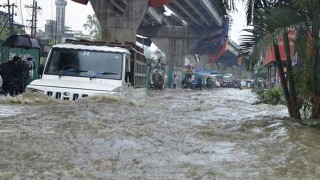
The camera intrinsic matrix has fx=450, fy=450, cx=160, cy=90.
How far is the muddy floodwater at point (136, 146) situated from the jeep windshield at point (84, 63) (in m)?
0.89

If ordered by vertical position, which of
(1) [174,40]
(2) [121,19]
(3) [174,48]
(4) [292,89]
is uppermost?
(1) [174,40]

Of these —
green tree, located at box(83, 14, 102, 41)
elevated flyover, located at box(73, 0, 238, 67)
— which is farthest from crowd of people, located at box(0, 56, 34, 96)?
green tree, located at box(83, 14, 102, 41)

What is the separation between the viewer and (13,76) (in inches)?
493

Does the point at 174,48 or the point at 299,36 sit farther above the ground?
the point at 174,48

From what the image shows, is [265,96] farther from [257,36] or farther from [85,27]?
[85,27]

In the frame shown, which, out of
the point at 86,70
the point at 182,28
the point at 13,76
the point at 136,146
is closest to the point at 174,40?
the point at 182,28

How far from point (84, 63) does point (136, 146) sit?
4374mm

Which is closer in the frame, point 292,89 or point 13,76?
point 292,89

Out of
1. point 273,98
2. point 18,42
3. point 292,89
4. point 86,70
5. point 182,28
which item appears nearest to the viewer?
point 292,89

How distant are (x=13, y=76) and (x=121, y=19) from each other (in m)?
13.5

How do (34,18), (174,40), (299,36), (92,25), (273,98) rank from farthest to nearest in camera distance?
1. (92,25)
2. (174,40)
3. (34,18)
4. (273,98)
5. (299,36)

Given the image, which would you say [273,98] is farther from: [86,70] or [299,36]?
[86,70]

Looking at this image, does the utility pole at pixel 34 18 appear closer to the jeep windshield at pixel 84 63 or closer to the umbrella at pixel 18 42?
the umbrella at pixel 18 42

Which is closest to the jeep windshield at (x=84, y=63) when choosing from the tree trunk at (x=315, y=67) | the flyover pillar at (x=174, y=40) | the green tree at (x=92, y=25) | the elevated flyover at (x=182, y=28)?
the tree trunk at (x=315, y=67)
